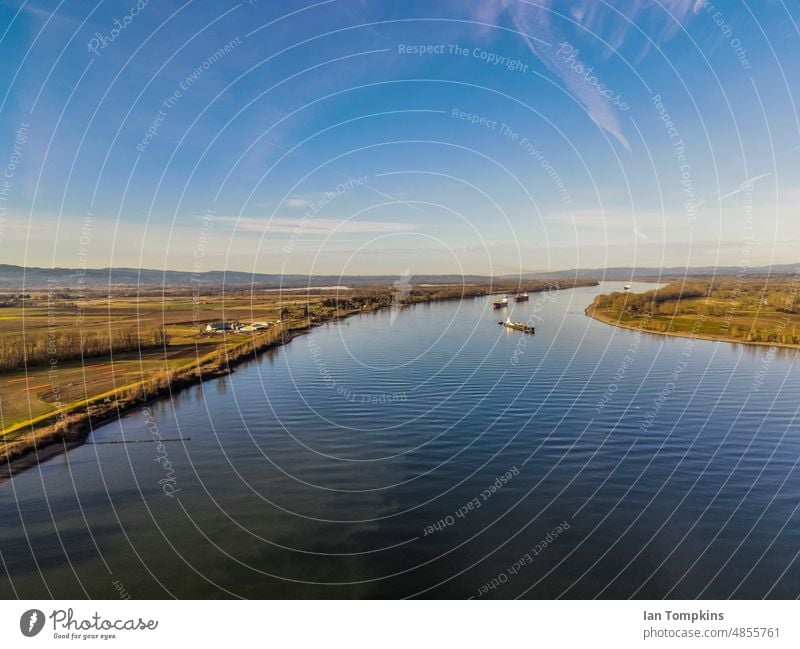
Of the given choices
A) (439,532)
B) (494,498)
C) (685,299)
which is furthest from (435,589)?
(685,299)

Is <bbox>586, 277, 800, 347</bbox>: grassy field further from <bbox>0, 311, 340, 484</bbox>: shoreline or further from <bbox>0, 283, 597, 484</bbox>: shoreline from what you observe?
<bbox>0, 311, 340, 484</bbox>: shoreline

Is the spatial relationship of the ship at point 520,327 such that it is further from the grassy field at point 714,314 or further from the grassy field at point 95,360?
the grassy field at point 95,360

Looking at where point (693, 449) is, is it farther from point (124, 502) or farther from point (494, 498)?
point (124, 502)

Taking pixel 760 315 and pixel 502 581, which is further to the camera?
pixel 760 315

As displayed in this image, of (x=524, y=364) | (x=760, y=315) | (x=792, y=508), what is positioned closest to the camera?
(x=792, y=508)

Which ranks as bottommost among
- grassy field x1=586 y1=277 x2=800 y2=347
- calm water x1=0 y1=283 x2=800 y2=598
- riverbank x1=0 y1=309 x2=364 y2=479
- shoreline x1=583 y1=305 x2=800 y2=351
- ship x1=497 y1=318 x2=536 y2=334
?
calm water x1=0 y1=283 x2=800 y2=598

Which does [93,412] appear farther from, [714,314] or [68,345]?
[714,314]
